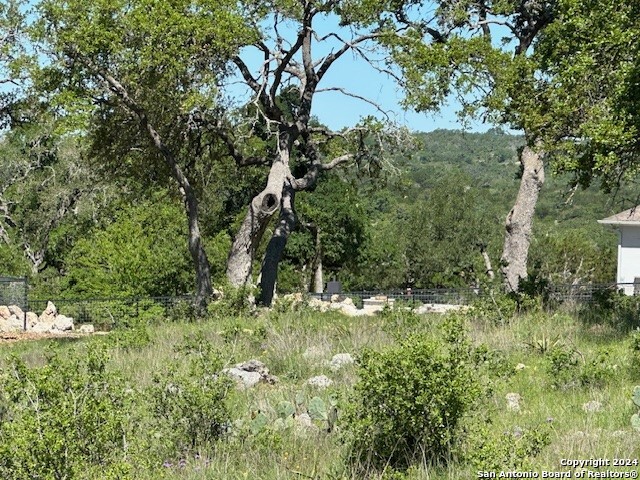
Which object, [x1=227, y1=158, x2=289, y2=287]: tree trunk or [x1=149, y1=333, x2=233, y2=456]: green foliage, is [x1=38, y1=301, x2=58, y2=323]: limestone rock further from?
[x1=149, y1=333, x2=233, y2=456]: green foliage

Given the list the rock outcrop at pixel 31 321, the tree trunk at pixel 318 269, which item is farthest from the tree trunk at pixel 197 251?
the tree trunk at pixel 318 269

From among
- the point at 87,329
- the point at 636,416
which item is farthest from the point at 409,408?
the point at 87,329

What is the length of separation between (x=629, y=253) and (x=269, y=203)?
31737 mm

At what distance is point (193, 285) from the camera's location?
32.0 metres

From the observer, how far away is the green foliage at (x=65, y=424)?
4488 millimetres

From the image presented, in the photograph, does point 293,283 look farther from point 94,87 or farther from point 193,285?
point 94,87

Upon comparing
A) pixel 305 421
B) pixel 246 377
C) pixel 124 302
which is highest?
pixel 124 302

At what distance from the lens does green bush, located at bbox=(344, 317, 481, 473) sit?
504cm

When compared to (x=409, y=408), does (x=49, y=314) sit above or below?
below

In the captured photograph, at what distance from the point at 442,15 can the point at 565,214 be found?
68.3 metres

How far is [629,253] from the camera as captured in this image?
45.1 m

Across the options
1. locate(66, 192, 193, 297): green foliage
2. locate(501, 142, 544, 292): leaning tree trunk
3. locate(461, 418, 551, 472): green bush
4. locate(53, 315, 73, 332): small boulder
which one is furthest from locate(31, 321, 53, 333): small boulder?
locate(461, 418, 551, 472): green bush

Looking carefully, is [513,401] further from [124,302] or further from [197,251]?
[124,302]

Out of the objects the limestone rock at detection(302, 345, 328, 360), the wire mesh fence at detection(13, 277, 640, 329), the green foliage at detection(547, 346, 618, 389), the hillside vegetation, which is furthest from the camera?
the hillside vegetation
